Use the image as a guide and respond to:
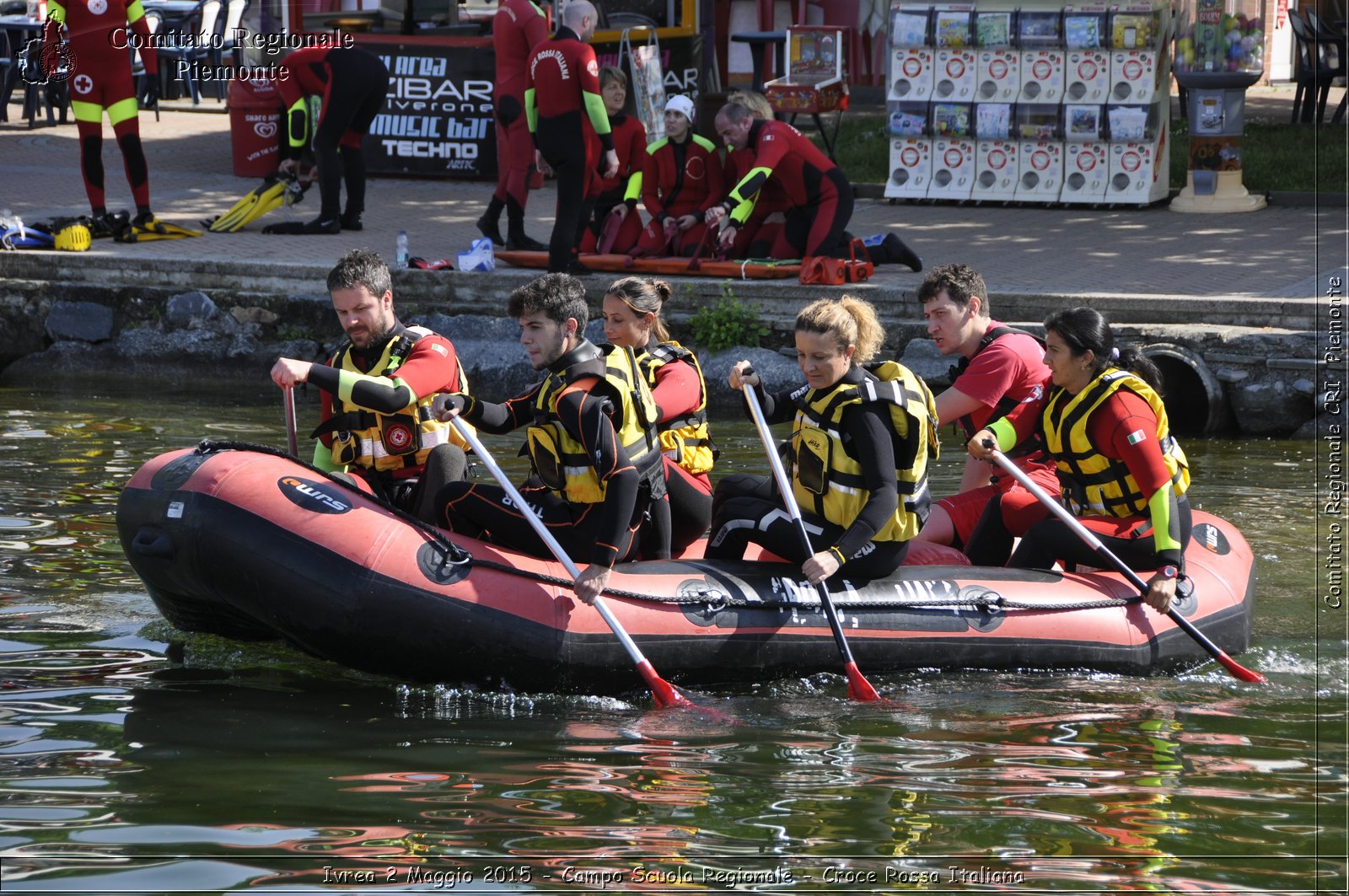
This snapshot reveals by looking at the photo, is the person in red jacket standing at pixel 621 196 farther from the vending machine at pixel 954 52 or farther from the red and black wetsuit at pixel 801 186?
the vending machine at pixel 954 52

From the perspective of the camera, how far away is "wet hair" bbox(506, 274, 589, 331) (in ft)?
18.2

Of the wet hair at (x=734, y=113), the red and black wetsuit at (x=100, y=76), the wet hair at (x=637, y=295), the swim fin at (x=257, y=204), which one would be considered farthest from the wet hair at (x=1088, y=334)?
the swim fin at (x=257, y=204)

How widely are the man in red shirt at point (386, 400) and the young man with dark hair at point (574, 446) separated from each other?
14cm

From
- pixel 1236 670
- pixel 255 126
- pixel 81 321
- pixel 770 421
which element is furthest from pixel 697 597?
pixel 255 126

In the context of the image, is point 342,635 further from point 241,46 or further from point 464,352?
point 241,46

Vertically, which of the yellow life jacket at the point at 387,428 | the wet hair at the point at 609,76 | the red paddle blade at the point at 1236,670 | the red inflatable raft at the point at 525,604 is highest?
the wet hair at the point at 609,76

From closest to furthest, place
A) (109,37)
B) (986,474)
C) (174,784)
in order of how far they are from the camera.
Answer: (174,784) < (986,474) < (109,37)

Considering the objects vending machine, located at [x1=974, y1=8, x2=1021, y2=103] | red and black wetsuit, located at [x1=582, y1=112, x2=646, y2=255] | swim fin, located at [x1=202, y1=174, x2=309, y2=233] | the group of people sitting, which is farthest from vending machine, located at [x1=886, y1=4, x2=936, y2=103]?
the group of people sitting

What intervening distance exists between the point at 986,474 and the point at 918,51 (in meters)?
7.21

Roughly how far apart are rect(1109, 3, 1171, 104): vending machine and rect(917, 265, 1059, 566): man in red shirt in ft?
22.7

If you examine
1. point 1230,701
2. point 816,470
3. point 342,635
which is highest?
point 816,470

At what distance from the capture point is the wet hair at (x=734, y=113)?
10523 millimetres

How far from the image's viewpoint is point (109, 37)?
11.7 m

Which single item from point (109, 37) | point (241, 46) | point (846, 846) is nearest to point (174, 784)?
point (846, 846)
